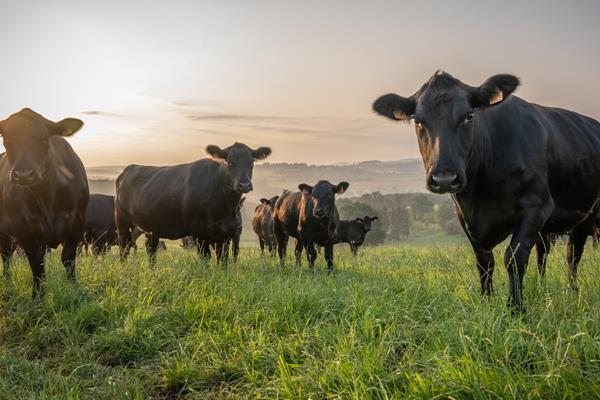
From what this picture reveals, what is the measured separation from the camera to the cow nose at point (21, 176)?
6211 millimetres

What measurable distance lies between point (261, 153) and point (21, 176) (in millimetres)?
6135

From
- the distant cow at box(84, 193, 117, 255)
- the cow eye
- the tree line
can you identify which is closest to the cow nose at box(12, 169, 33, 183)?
the cow eye

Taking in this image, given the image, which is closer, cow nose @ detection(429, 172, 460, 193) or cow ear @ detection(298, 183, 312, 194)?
cow nose @ detection(429, 172, 460, 193)

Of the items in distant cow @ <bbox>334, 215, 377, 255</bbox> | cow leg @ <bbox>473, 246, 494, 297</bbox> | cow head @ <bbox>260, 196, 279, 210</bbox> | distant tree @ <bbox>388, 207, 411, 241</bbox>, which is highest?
cow leg @ <bbox>473, 246, 494, 297</bbox>

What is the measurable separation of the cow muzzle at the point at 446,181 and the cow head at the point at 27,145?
4.99m

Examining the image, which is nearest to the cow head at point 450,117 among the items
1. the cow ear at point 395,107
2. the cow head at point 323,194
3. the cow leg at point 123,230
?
the cow ear at point 395,107

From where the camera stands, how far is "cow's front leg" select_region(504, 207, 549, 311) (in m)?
4.79

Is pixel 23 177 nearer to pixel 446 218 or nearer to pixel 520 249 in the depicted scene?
pixel 520 249

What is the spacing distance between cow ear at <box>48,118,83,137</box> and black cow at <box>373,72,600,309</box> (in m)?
4.42

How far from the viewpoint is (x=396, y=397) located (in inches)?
112

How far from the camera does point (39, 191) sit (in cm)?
686

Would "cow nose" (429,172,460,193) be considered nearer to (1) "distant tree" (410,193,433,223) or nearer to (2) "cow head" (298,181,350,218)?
(2) "cow head" (298,181,350,218)

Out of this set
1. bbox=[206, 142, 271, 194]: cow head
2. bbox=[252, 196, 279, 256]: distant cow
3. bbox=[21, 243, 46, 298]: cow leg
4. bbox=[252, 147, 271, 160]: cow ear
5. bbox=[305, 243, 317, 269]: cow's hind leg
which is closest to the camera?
bbox=[21, 243, 46, 298]: cow leg

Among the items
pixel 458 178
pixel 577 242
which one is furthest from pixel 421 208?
pixel 458 178
